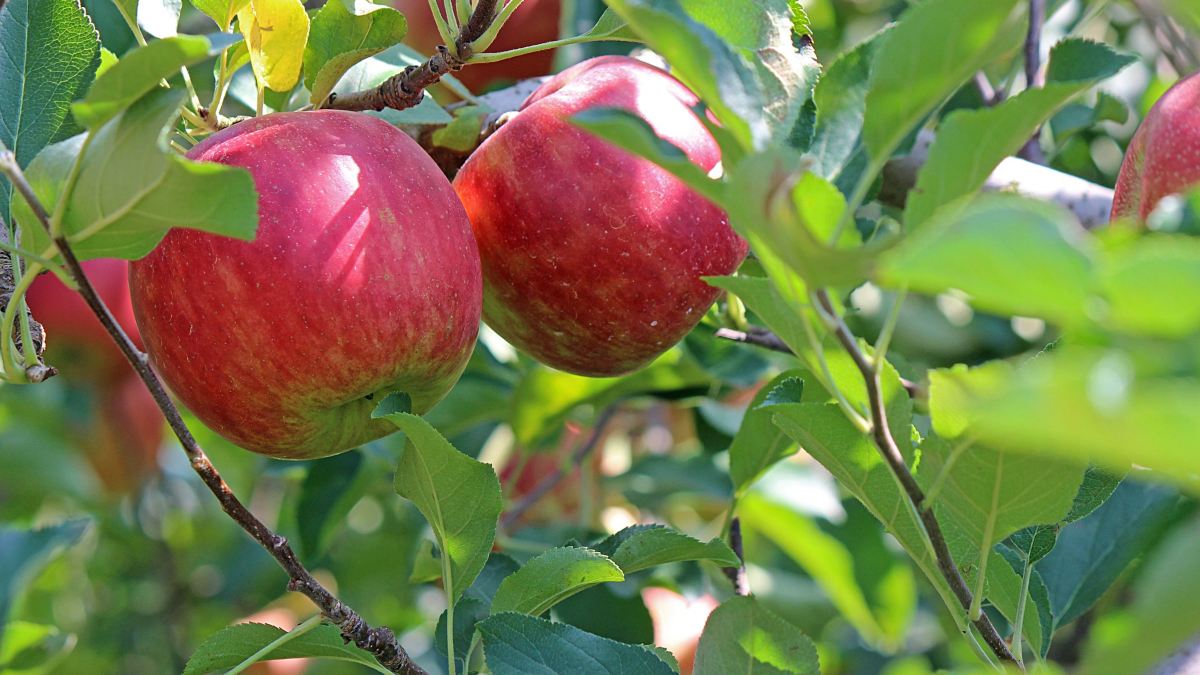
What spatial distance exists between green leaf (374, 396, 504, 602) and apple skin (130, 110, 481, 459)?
0.05 meters

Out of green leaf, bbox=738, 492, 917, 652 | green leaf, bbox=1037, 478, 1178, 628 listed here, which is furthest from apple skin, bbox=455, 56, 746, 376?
green leaf, bbox=738, 492, 917, 652

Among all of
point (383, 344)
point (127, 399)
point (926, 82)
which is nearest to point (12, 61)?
point (383, 344)

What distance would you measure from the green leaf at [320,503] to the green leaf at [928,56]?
3.31 feet

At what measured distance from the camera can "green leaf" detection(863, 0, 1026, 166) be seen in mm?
471

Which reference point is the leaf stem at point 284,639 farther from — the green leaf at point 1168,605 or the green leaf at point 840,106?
the green leaf at point 1168,605

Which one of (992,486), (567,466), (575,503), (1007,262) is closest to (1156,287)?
(1007,262)

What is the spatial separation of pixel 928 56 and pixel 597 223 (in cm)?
38

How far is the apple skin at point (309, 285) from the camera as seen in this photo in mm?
725

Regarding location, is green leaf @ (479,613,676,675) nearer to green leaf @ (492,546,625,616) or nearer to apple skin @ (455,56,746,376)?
green leaf @ (492,546,625,616)

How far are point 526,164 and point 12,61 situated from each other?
354 mm

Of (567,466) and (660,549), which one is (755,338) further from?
(567,466)

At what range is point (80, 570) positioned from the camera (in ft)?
7.12

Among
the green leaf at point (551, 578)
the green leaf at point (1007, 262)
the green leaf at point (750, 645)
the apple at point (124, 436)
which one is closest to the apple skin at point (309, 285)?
the green leaf at point (551, 578)

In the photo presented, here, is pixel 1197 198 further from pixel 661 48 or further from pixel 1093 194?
pixel 1093 194
